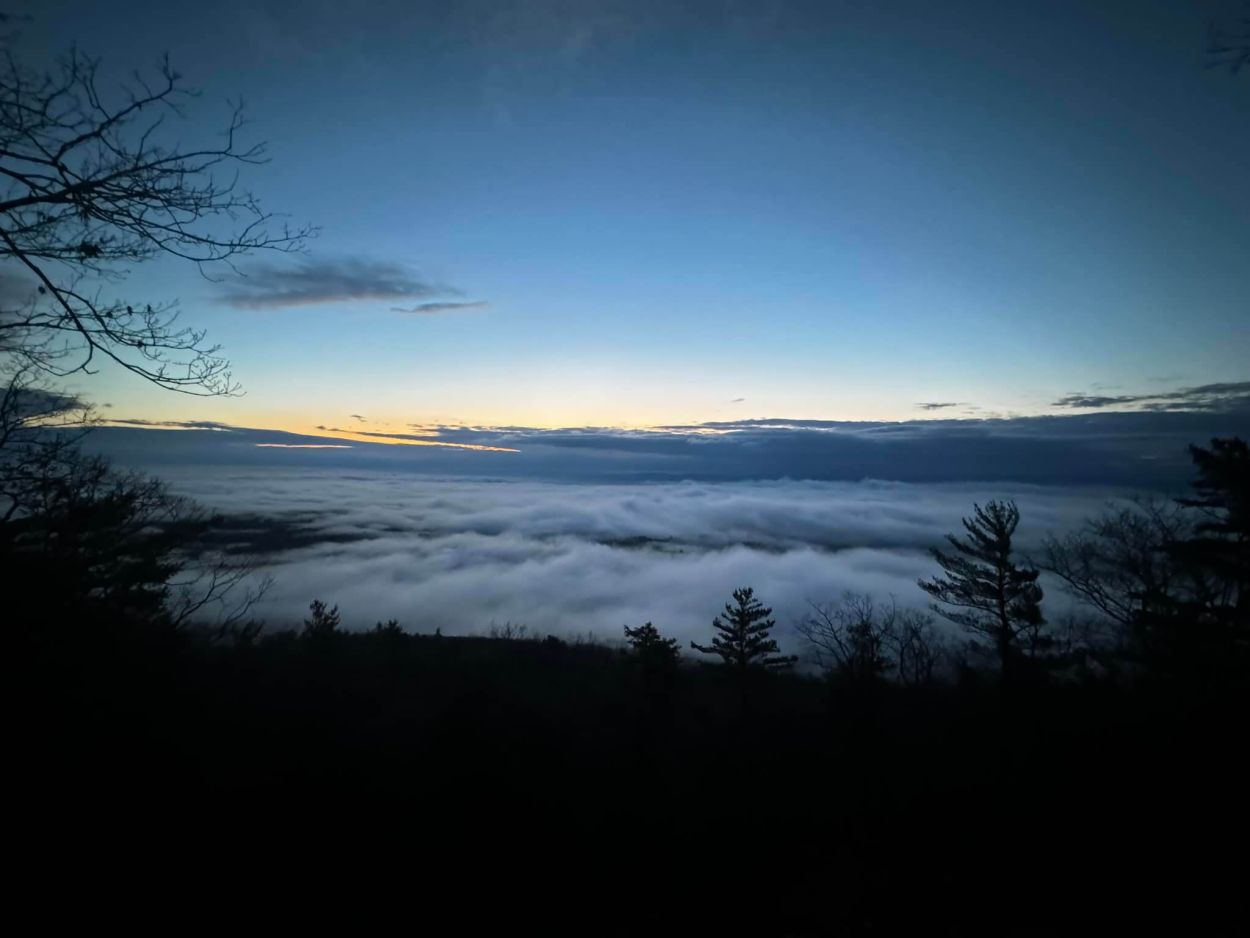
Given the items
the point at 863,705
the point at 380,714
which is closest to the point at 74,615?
the point at 380,714

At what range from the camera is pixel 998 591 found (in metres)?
20.2

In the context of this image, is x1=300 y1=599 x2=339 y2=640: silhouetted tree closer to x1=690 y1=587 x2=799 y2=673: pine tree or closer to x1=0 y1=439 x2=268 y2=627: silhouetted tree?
x1=0 y1=439 x2=268 y2=627: silhouetted tree

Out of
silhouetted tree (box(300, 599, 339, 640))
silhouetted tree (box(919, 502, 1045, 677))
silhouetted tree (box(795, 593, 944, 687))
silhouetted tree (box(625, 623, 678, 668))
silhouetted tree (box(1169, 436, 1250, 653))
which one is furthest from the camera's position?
silhouetted tree (box(300, 599, 339, 640))

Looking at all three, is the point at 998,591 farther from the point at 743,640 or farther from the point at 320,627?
the point at 320,627

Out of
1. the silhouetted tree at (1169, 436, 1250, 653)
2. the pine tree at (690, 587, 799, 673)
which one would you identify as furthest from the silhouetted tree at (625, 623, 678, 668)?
the silhouetted tree at (1169, 436, 1250, 653)

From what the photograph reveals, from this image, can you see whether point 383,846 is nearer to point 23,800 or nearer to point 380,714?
point 23,800

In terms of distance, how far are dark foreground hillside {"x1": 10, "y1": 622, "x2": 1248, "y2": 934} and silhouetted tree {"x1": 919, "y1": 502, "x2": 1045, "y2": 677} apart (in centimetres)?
467

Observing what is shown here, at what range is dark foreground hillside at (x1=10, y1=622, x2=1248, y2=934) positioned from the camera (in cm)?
553

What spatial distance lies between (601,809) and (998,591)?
18.7 m

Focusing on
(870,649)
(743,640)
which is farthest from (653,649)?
(870,649)

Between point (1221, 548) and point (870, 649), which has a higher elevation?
point (1221, 548)

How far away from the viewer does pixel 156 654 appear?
8.77m

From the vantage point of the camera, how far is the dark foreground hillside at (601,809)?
5527mm

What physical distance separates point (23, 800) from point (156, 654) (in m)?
5.07
